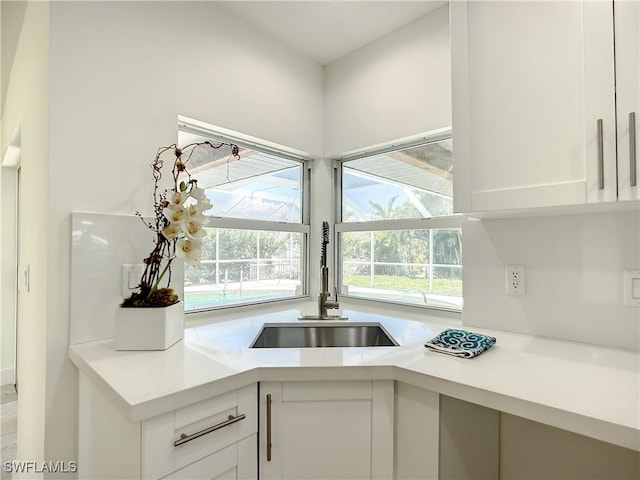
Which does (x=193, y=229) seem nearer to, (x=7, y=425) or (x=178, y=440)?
(x=178, y=440)

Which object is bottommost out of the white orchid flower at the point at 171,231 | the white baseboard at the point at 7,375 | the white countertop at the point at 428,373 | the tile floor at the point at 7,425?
the tile floor at the point at 7,425

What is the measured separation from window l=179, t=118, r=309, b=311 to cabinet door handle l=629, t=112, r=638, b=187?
1.60 meters

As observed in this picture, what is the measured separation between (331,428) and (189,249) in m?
0.75

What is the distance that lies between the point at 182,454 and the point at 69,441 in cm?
65

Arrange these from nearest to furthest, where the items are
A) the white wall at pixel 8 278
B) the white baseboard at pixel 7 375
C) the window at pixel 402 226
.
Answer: the window at pixel 402 226
the white wall at pixel 8 278
the white baseboard at pixel 7 375

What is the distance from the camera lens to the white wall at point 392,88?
1701mm

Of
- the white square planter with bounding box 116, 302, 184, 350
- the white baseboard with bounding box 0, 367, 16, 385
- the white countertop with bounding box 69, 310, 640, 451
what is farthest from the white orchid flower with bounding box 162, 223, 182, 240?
the white baseboard with bounding box 0, 367, 16, 385

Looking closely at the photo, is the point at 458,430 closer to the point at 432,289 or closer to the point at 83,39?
the point at 432,289

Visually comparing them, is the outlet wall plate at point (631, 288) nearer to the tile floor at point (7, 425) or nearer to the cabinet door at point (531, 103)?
the cabinet door at point (531, 103)

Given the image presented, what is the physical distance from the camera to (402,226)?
6.32 ft

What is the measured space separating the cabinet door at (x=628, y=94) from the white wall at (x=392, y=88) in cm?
77

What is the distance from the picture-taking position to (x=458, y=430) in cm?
106

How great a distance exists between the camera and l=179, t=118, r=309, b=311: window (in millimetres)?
1791

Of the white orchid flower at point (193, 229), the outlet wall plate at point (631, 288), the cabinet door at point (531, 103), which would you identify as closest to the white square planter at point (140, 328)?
the white orchid flower at point (193, 229)
